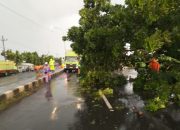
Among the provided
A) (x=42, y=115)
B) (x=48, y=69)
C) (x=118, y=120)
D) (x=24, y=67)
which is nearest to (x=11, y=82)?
(x=48, y=69)

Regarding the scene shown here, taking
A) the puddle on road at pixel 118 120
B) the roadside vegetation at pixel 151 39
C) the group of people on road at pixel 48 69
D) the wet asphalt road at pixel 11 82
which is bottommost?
the wet asphalt road at pixel 11 82

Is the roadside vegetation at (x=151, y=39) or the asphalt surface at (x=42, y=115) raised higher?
the roadside vegetation at (x=151, y=39)

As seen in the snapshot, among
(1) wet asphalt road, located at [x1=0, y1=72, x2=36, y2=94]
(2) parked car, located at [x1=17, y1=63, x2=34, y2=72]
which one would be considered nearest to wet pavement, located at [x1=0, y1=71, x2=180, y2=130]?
(1) wet asphalt road, located at [x1=0, y1=72, x2=36, y2=94]

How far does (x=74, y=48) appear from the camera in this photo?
86.9 feet

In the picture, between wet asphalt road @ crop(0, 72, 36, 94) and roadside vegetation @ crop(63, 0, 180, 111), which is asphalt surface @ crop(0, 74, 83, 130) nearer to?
roadside vegetation @ crop(63, 0, 180, 111)

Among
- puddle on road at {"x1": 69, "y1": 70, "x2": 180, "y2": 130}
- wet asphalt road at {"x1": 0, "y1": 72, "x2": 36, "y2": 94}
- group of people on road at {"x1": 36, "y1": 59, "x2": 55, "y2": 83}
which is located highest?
group of people on road at {"x1": 36, "y1": 59, "x2": 55, "y2": 83}

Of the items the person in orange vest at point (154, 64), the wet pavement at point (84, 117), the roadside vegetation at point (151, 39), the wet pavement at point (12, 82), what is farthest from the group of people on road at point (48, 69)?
the person in orange vest at point (154, 64)

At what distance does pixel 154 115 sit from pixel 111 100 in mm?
4910

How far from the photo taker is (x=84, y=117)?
12703 mm

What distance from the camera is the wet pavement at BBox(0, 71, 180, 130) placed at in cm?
1101

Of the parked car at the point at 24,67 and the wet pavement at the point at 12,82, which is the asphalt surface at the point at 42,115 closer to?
the wet pavement at the point at 12,82

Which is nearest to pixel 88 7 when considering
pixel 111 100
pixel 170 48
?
pixel 111 100

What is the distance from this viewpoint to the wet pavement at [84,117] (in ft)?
36.1

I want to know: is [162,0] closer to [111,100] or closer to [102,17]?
[111,100]
